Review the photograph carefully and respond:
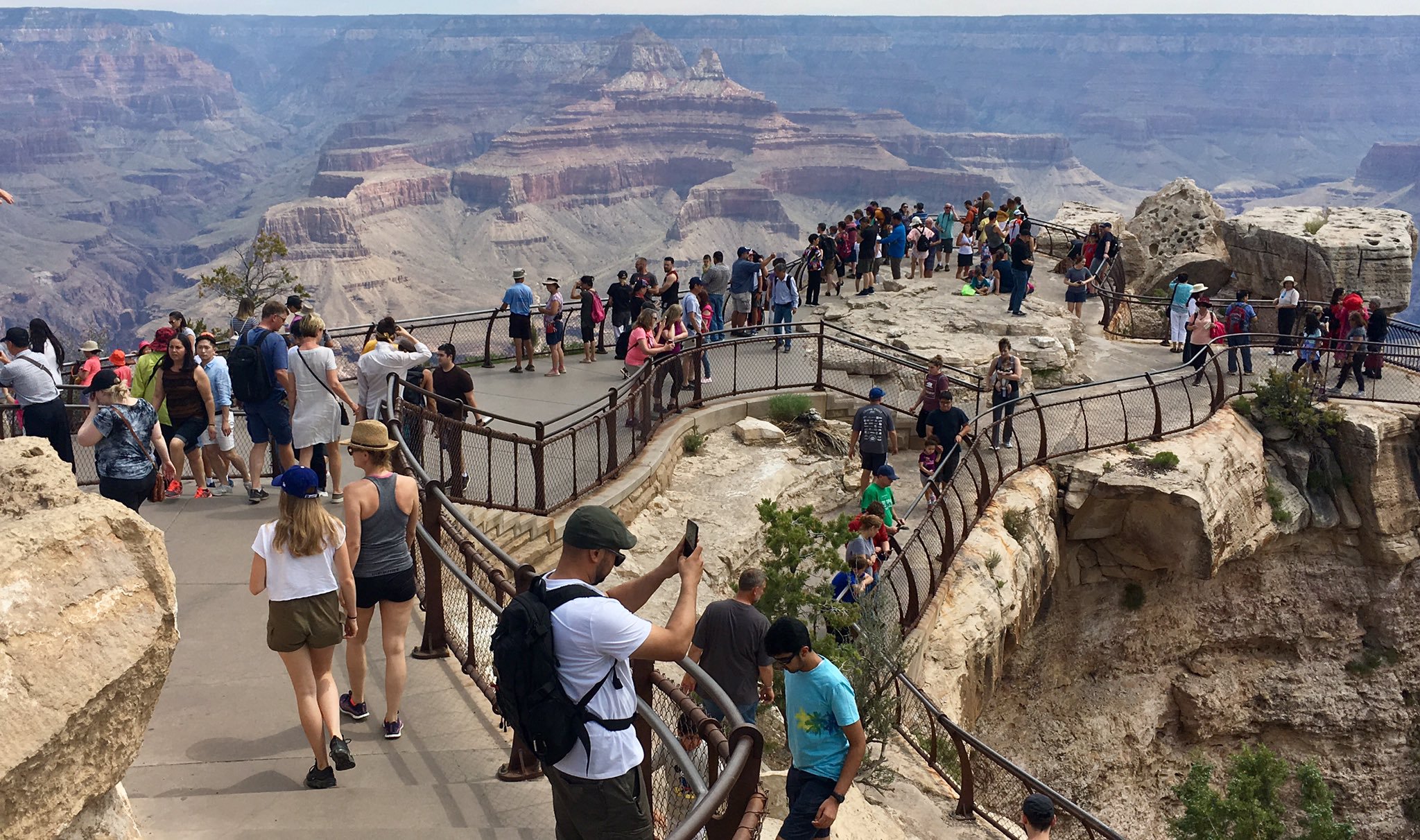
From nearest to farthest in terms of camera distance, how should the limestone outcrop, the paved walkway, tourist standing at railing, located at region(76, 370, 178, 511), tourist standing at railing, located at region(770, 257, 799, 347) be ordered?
the limestone outcrop, the paved walkway, tourist standing at railing, located at region(76, 370, 178, 511), tourist standing at railing, located at region(770, 257, 799, 347)

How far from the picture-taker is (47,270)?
572ft

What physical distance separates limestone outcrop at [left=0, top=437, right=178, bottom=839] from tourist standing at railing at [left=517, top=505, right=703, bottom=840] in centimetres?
124

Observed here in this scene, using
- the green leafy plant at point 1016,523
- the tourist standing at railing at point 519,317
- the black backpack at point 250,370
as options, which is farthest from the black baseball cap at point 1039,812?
the tourist standing at railing at point 519,317

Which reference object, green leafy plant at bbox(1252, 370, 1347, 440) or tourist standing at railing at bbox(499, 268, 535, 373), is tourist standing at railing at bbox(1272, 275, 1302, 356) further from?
tourist standing at railing at bbox(499, 268, 535, 373)

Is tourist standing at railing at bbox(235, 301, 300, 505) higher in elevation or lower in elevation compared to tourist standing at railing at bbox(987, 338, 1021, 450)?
higher

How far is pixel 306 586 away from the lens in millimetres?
5953

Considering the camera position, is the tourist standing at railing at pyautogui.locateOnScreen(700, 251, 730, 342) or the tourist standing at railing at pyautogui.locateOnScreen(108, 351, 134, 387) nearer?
the tourist standing at railing at pyautogui.locateOnScreen(108, 351, 134, 387)

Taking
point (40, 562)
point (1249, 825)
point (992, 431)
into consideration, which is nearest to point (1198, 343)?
point (992, 431)

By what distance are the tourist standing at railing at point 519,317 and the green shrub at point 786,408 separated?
387 cm

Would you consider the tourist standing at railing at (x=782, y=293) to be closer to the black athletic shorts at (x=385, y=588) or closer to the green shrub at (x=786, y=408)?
the green shrub at (x=786, y=408)

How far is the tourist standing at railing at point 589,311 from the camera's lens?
17.8 m

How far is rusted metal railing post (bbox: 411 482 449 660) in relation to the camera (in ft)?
24.3

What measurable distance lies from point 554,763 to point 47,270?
649ft

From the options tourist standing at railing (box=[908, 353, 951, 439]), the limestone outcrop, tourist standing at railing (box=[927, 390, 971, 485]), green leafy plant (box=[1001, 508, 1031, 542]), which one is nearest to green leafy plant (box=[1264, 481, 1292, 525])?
green leafy plant (box=[1001, 508, 1031, 542])
